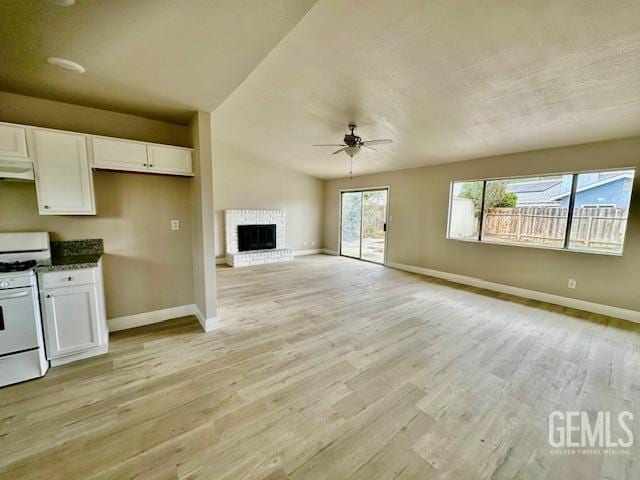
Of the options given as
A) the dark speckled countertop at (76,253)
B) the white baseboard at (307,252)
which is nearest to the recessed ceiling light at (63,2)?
the dark speckled countertop at (76,253)

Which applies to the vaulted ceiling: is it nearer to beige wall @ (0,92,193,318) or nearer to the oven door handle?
beige wall @ (0,92,193,318)

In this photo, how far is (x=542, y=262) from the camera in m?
4.13

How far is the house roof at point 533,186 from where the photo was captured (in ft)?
13.2

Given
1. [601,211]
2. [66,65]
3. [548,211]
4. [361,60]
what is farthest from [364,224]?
[66,65]

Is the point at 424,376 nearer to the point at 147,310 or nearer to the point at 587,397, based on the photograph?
the point at 587,397

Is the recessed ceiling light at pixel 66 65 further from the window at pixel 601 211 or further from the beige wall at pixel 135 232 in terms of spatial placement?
the window at pixel 601 211

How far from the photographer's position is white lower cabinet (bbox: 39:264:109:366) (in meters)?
2.19

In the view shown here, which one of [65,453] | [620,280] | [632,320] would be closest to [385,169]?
[620,280]

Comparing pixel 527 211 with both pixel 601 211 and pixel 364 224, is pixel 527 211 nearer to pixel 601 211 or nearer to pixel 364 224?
pixel 601 211

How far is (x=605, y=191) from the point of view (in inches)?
141

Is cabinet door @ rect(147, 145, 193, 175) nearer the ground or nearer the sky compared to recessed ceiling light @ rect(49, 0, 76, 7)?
nearer the ground

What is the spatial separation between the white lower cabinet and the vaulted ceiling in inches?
68.8

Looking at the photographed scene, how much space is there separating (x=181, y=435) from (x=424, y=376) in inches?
75.3

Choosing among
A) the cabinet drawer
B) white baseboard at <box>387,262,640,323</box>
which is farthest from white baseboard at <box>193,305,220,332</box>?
white baseboard at <box>387,262,640,323</box>
